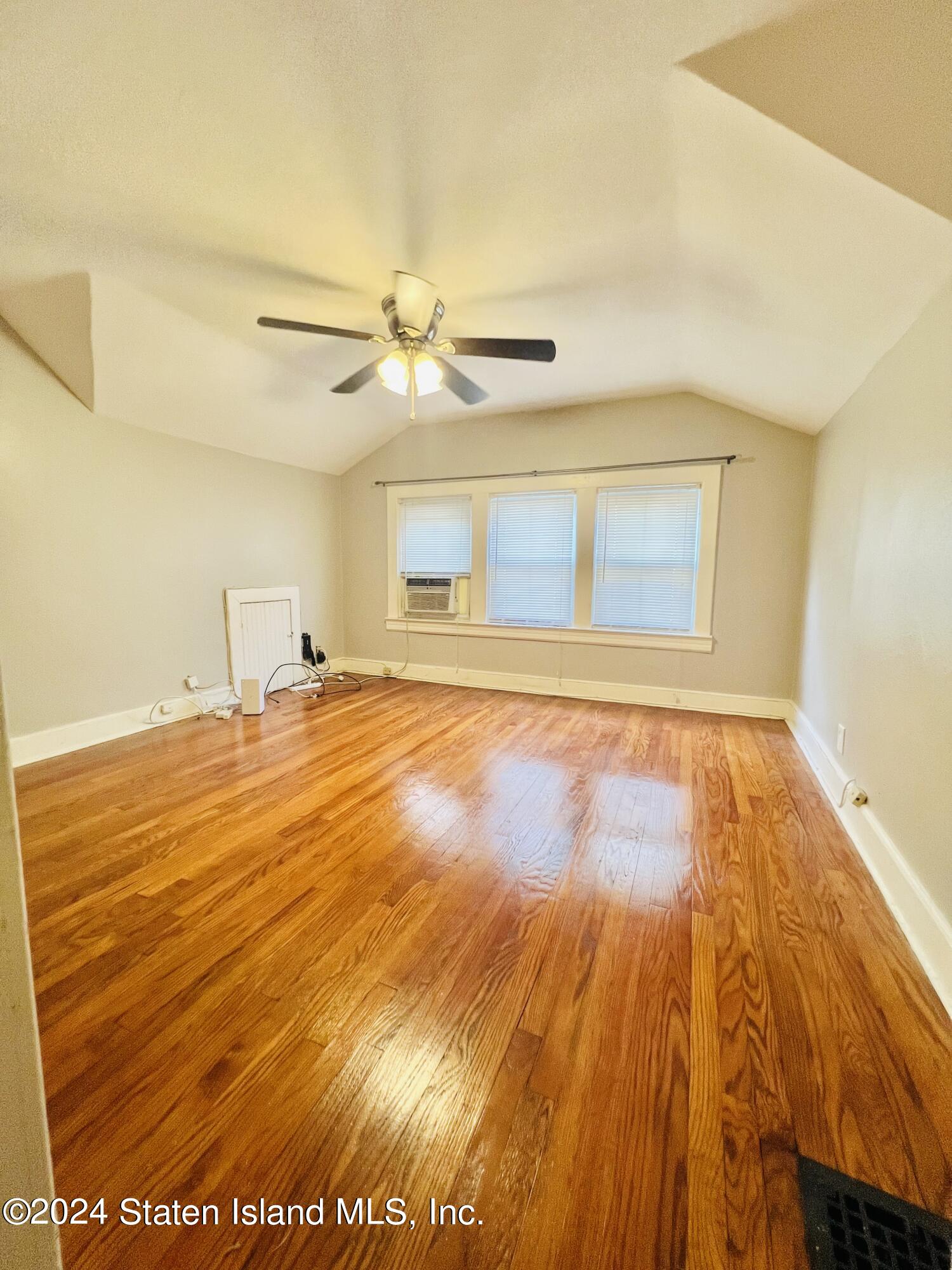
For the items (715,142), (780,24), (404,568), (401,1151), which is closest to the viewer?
(401,1151)

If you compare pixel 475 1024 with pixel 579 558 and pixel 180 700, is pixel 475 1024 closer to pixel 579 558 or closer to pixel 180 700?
pixel 180 700

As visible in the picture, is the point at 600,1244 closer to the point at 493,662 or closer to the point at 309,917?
the point at 309,917

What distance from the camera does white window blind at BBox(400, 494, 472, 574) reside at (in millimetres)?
4438

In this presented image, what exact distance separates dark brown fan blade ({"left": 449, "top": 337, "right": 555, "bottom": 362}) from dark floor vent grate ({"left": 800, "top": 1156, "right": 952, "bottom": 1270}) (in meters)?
2.58

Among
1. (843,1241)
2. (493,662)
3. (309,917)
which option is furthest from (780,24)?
(493,662)

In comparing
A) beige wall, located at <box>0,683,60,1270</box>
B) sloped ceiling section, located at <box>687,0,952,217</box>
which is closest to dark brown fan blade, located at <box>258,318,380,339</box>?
sloped ceiling section, located at <box>687,0,952,217</box>

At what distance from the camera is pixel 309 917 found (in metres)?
1.47

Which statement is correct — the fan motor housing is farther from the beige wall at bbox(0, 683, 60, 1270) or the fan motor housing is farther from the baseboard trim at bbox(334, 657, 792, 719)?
the baseboard trim at bbox(334, 657, 792, 719)

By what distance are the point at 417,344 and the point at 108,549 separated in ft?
7.64

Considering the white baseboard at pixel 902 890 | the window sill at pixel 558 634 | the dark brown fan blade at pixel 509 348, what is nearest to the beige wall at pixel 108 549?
the window sill at pixel 558 634

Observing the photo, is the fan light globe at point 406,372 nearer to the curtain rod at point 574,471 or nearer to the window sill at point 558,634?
the curtain rod at point 574,471

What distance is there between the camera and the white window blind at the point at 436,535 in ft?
14.6

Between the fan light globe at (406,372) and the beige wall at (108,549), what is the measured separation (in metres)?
1.86

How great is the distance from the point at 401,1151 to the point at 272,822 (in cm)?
138
